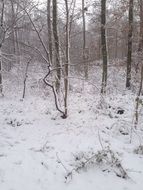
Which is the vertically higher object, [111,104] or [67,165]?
[111,104]

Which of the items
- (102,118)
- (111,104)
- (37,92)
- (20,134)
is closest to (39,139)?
(20,134)

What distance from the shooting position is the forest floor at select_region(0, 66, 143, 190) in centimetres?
428

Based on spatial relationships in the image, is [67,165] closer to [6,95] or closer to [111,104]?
[111,104]

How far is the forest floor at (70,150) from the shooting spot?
4281 mm

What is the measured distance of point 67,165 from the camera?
4.78 meters

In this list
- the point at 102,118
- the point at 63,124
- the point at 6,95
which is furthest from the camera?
the point at 6,95

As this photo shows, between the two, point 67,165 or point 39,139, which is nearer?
point 67,165

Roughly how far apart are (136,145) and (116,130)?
0.92 meters

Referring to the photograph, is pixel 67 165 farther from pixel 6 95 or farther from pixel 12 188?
pixel 6 95

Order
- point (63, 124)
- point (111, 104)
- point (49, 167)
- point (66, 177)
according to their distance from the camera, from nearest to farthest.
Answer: point (66, 177) < point (49, 167) < point (63, 124) < point (111, 104)

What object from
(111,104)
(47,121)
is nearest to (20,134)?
(47,121)

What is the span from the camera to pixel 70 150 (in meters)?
5.39

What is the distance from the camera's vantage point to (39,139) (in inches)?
A: 238

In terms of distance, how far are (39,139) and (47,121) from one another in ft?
4.44
